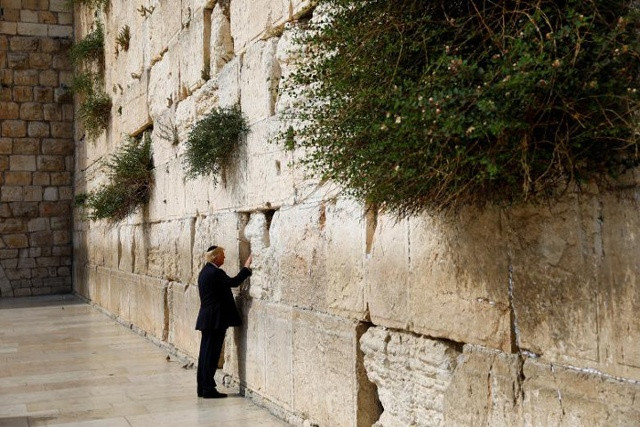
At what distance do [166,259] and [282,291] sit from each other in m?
3.42

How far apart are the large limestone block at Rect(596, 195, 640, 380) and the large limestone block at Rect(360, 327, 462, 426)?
981 millimetres

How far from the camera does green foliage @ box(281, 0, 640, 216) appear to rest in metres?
2.46

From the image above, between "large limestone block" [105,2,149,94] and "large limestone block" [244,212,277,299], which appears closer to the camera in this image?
"large limestone block" [244,212,277,299]

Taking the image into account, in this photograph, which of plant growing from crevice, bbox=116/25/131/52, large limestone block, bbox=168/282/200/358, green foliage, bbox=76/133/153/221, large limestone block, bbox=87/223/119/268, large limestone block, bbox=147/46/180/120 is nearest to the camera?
large limestone block, bbox=168/282/200/358

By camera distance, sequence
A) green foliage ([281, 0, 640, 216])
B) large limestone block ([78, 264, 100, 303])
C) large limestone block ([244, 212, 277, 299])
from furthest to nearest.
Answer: large limestone block ([78, 264, 100, 303])
large limestone block ([244, 212, 277, 299])
green foliage ([281, 0, 640, 216])

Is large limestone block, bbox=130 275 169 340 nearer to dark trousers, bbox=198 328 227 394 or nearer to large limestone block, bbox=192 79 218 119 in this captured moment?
large limestone block, bbox=192 79 218 119

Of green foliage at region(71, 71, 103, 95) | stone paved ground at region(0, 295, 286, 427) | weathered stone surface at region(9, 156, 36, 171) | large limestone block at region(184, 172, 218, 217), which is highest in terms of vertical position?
green foliage at region(71, 71, 103, 95)

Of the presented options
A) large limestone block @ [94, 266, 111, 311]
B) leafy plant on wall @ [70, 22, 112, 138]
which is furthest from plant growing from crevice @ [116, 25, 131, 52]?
large limestone block @ [94, 266, 111, 311]

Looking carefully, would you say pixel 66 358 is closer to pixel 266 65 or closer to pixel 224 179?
pixel 224 179

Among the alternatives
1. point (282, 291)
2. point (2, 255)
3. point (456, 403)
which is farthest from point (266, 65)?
point (2, 255)

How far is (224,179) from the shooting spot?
6543 millimetres

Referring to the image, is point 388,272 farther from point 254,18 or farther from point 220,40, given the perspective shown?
point 220,40

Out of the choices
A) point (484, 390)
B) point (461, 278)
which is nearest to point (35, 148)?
point (461, 278)

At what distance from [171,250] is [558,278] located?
5.98 m
